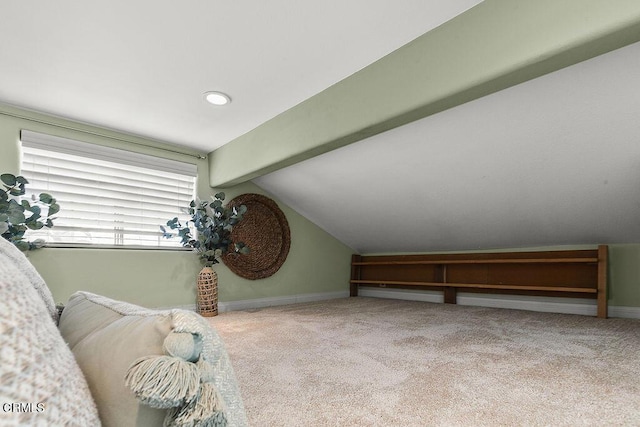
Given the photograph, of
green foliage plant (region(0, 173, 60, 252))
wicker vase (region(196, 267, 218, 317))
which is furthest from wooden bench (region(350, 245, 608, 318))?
green foliage plant (region(0, 173, 60, 252))

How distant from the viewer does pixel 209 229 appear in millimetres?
3436

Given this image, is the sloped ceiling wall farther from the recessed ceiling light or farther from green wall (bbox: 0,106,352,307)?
the recessed ceiling light

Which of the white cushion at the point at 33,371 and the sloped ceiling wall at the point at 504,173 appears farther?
the sloped ceiling wall at the point at 504,173

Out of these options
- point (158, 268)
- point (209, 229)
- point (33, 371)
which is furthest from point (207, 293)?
point (33, 371)

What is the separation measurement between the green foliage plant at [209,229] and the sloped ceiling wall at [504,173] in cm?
73

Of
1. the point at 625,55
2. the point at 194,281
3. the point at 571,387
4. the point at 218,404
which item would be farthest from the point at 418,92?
the point at 194,281

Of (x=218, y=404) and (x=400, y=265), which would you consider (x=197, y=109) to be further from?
(x=400, y=265)

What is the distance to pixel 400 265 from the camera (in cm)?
484

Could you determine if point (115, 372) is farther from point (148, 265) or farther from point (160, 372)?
point (148, 265)

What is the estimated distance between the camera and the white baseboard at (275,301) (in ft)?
12.5

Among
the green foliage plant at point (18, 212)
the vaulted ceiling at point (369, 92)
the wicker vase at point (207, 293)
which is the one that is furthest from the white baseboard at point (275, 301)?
the green foliage plant at point (18, 212)

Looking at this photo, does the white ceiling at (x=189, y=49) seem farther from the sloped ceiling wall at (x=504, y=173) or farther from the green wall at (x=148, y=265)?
the sloped ceiling wall at (x=504, y=173)

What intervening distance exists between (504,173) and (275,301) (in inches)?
117

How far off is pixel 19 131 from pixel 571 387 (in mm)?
4085
